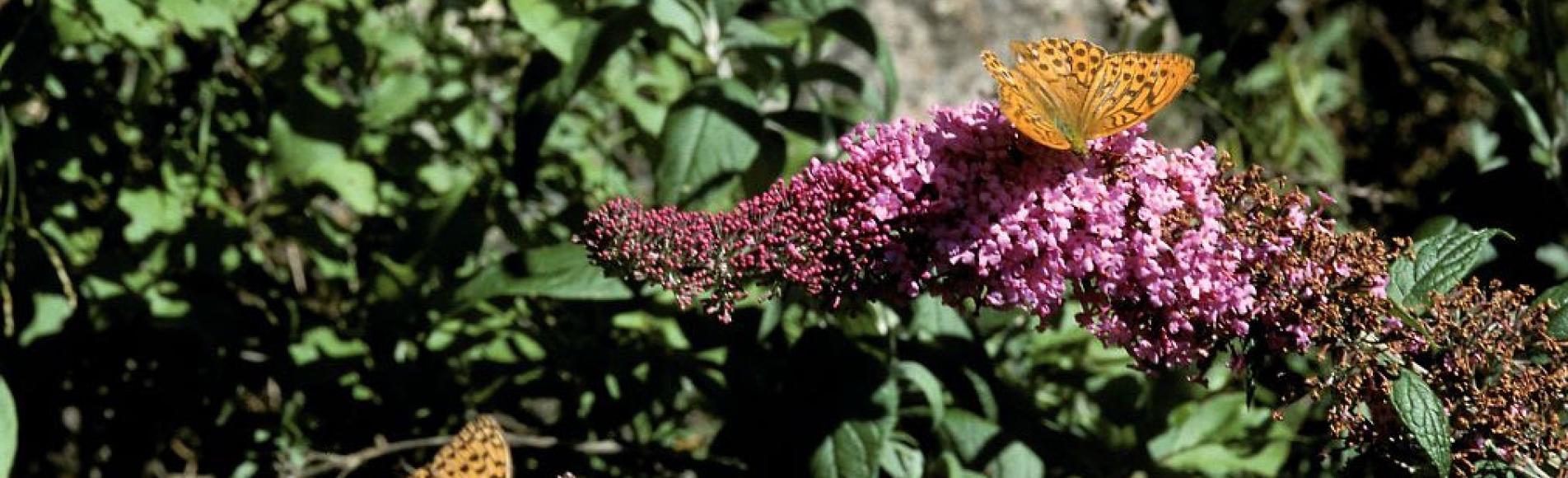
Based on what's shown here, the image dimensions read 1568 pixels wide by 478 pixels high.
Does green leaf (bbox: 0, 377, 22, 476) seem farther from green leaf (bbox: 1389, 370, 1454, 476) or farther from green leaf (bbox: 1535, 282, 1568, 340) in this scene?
green leaf (bbox: 1535, 282, 1568, 340)

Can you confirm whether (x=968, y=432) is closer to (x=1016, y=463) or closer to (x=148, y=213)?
(x=1016, y=463)

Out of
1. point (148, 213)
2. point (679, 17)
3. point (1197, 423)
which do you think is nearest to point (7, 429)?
point (148, 213)

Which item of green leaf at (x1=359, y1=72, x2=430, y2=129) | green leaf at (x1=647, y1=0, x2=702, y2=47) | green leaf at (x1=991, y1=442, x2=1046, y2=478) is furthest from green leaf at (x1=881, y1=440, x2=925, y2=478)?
green leaf at (x1=359, y1=72, x2=430, y2=129)

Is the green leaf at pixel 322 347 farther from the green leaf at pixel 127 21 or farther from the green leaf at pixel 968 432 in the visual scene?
the green leaf at pixel 968 432

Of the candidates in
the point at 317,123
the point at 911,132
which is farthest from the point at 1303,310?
the point at 317,123

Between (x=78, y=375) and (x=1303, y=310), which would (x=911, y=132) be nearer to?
(x=1303, y=310)
